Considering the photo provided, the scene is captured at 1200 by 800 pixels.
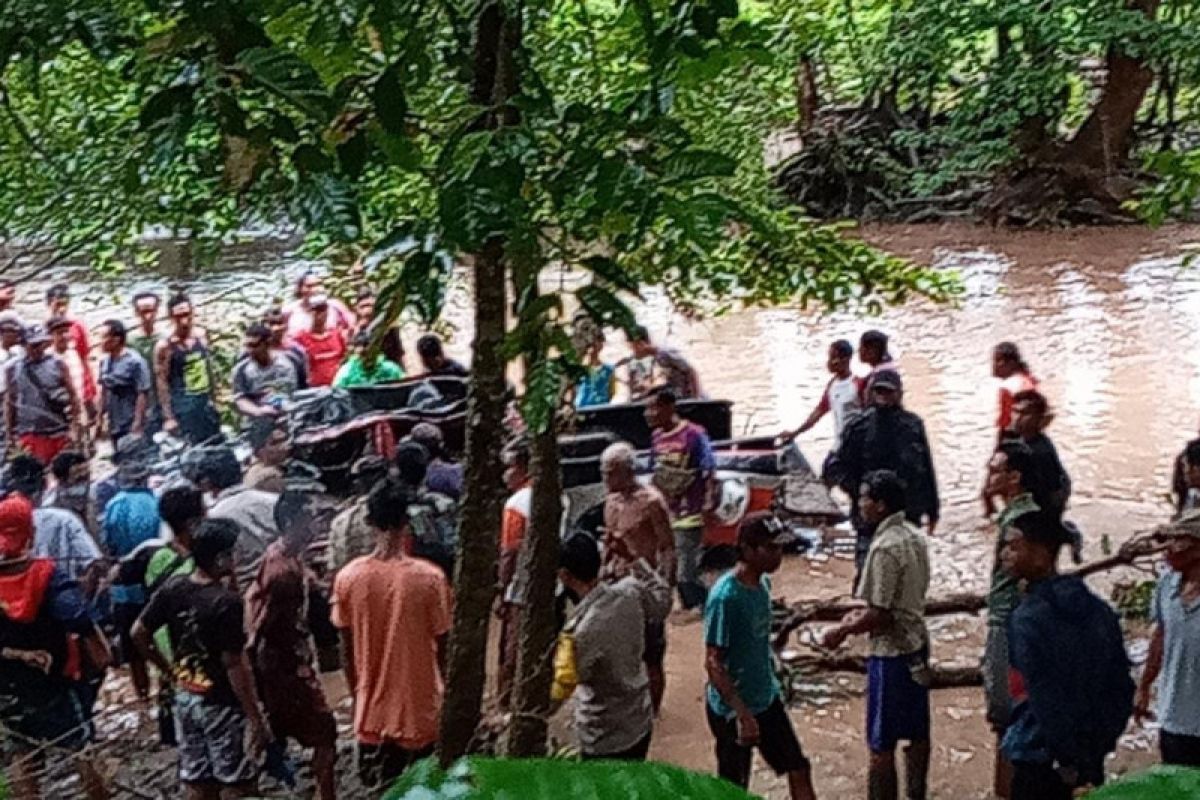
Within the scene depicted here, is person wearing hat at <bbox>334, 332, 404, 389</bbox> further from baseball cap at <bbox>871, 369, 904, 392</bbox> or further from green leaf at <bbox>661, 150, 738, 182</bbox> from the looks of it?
green leaf at <bbox>661, 150, 738, 182</bbox>

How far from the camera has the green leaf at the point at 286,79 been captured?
6.98 feet

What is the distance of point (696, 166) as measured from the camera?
2.62 meters

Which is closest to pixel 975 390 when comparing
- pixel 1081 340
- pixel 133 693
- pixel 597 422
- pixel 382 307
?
pixel 1081 340

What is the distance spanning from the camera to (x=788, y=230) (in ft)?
15.0

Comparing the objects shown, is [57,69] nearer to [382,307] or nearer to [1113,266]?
[382,307]

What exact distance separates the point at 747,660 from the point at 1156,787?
14.4 ft

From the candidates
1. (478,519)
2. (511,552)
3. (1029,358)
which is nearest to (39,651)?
(511,552)

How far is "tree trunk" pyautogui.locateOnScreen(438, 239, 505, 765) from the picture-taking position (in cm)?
380

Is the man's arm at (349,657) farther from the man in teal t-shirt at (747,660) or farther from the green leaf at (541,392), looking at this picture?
the green leaf at (541,392)

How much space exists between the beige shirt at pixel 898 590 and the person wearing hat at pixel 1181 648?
0.84 meters

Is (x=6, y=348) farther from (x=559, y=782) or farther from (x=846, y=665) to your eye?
(x=559, y=782)

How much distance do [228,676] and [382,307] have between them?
2.58 metres

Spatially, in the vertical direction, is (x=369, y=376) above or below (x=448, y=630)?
above

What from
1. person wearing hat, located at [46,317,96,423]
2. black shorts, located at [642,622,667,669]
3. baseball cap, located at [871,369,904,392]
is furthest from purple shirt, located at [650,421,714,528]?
person wearing hat, located at [46,317,96,423]
